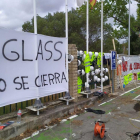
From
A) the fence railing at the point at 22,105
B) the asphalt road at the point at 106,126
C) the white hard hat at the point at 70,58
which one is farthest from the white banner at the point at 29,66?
the asphalt road at the point at 106,126

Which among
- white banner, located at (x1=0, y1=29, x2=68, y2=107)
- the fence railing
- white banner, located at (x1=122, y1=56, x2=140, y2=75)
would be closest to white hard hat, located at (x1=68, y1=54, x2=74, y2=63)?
white banner, located at (x1=0, y1=29, x2=68, y2=107)

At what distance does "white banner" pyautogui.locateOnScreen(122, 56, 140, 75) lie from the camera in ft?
35.3

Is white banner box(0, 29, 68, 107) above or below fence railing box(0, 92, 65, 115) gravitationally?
above

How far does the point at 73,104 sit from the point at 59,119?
1.01 metres

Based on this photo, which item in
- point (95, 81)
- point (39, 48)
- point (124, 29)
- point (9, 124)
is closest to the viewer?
point (9, 124)

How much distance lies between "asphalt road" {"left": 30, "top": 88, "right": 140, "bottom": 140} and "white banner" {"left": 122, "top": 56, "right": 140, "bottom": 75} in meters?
4.87

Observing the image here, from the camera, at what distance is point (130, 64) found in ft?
38.9

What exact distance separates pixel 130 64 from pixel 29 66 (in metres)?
9.32

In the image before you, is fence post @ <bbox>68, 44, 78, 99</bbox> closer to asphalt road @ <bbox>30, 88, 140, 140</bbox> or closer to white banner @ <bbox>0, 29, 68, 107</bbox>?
white banner @ <bbox>0, 29, 68, 107</bbox>

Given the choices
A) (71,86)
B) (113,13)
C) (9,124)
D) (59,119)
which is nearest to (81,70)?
(71,86)

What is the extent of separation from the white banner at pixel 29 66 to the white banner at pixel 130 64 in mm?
6492

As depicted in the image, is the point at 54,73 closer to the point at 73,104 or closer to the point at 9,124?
the point at 73,104

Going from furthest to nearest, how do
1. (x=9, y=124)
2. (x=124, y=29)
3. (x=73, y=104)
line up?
(x=124, y=29) → (x=73, y=104) → (x=9, y=124)

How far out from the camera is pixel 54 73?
511 centimetres
